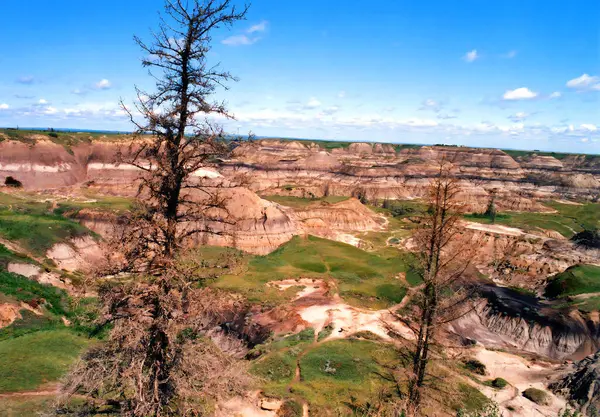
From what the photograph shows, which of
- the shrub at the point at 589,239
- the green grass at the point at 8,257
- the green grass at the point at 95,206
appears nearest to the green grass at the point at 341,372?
the green grass at the point at 8,257

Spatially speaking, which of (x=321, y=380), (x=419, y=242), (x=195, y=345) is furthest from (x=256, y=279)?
(x=195, y=345)

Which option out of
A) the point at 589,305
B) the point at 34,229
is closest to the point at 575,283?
the point at 589,305

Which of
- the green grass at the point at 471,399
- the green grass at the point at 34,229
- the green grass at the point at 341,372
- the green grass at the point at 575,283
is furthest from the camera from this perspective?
the green grass at the point at 34,229

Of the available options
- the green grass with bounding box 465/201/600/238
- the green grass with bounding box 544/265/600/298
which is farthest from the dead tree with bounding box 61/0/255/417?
the green grass with bounding box 465/201/600/238

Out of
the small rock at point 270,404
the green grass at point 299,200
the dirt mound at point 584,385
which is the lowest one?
the dirt mound at point 584,385

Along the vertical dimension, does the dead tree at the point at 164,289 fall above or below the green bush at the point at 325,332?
above

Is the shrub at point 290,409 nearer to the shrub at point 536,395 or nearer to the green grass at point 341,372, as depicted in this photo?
the green grass at point 341,372

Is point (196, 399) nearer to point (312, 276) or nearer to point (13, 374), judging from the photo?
point (13, 374)
